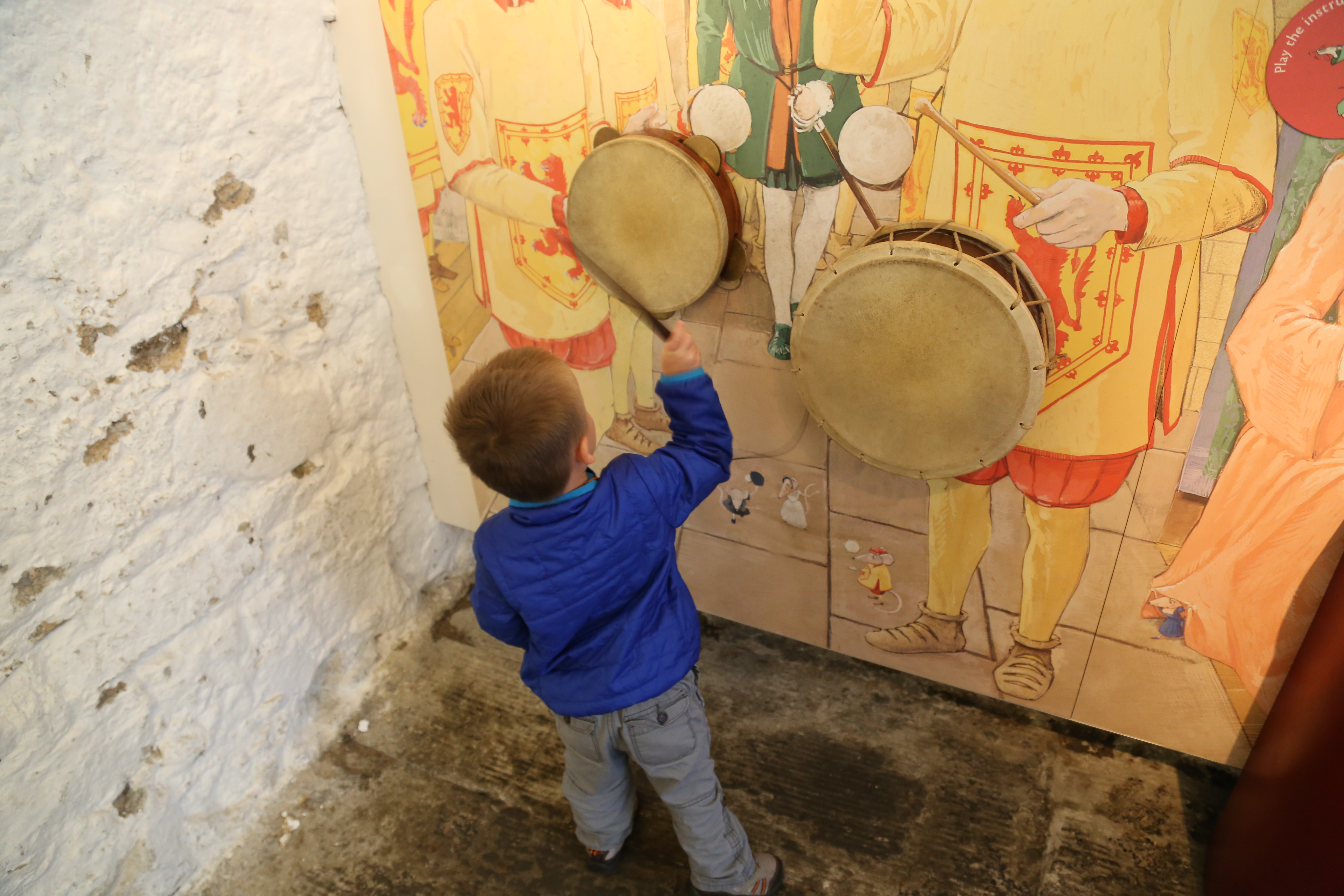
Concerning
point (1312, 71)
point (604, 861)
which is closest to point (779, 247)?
point (1312, 71)

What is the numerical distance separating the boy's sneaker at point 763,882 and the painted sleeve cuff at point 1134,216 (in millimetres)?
1522

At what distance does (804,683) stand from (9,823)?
1854 mm

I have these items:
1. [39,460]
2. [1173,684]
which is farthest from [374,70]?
[1173,684]

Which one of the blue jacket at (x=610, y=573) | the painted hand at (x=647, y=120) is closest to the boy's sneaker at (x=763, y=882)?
the blue jacket at (x=610, y=573)

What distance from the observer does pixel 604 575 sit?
1.45 meters

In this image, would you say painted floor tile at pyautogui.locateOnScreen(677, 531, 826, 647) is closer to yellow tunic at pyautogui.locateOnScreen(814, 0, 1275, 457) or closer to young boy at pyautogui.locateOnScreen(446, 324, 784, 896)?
young boy at pyautogui.locateOnScreen(446, 324, 784, 896)

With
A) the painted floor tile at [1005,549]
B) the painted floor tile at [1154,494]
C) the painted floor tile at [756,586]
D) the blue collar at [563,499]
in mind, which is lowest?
the painted floor tile at [756,586]

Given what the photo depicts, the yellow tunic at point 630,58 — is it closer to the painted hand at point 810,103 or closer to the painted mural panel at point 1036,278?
the painted mural panel at point 1036,278

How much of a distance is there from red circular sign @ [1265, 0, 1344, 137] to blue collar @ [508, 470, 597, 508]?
133 cm

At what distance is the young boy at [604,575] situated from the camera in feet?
4.36

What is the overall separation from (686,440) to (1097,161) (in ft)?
3.03

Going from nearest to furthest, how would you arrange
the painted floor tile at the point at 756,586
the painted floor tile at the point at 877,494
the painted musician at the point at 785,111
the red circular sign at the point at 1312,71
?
the red circular sign at the point at 1312,71 → the painted musician at the point at 785,111 → the painted floor tile at the point at 877,494 → the painted floor tile at the point at 756,586

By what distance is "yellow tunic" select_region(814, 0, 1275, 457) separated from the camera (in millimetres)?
1369

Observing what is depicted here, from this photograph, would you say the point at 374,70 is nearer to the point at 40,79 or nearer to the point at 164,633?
the point at 40,79
